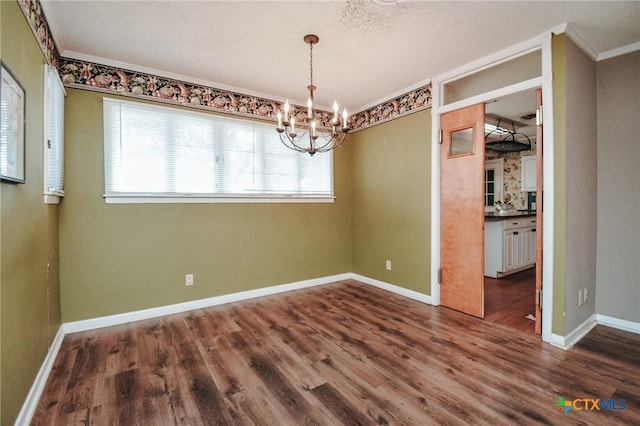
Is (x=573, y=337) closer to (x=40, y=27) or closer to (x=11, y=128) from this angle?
(x=11, y=128)

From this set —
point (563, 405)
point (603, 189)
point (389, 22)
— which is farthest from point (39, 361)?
point (603, 189)

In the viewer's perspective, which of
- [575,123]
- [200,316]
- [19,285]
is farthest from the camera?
[200,316]

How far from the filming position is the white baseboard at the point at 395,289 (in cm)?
347

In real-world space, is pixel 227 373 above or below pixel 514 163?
below

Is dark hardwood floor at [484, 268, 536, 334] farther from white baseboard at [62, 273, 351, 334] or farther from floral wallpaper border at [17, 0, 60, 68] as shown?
floral wallpaper border at [17, 0, 60, 68]

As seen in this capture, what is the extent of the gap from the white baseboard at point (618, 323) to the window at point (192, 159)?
3375 millimetres

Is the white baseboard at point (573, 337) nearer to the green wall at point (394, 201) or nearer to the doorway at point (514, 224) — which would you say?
the doorway at point (514, 224)

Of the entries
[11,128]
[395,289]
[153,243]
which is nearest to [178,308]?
[153,243]

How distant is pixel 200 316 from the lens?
3.08 meters

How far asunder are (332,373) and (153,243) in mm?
2234

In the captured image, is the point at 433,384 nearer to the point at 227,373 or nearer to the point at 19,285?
the point at 227,373

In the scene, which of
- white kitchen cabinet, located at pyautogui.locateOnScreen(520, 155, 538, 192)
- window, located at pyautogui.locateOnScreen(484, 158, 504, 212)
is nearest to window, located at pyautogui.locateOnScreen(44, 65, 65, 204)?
window, located at pyautogui.locateOnScreen(484, 158, 504, 212)

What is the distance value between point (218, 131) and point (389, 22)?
7.06 ft

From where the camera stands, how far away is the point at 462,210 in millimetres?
3098
